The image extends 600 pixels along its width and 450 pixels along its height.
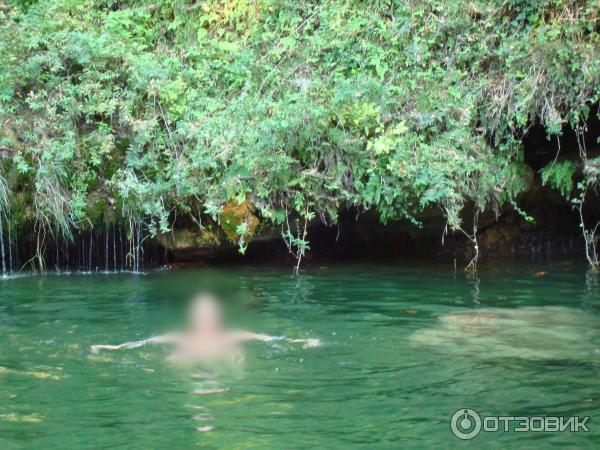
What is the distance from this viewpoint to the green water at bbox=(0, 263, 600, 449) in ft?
18.3

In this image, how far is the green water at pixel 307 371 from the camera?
219 inches

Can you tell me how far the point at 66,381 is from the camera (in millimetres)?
6730

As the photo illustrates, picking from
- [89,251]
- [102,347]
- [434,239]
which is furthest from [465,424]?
[434,239]

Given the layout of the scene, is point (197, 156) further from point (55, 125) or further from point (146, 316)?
point (146, 316)

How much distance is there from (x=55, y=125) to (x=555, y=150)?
7.75 m

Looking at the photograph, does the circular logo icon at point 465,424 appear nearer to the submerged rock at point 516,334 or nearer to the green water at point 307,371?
the green water at point 307,371

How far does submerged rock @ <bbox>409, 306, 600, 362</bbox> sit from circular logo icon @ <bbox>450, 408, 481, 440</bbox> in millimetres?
1655

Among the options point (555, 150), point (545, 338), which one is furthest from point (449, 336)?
point (555, 150)

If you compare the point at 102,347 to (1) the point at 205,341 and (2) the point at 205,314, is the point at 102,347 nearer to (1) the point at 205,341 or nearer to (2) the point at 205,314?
(1) the point at 205,341

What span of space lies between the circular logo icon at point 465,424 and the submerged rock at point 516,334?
1.66 meters

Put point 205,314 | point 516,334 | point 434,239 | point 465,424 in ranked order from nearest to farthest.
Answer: point 465,424 < point 516,334 < point 205,314 < point 434,239

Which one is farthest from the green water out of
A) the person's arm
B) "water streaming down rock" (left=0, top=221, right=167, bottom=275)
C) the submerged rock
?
"water streaming down rock" (left=0, top=221, right=167, bottom=275)

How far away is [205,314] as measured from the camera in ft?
30.8

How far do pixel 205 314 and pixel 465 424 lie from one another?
169 inches
